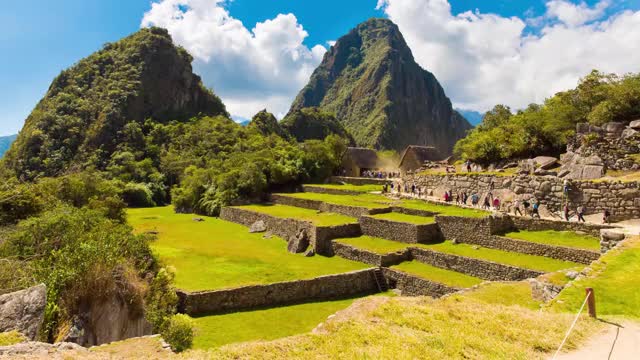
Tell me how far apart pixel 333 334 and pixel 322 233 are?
1704 cm

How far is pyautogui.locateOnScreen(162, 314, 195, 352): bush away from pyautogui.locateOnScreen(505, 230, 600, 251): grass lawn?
48.3 ft

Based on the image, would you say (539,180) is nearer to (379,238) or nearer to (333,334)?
(379,238)

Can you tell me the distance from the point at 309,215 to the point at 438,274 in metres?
12.9

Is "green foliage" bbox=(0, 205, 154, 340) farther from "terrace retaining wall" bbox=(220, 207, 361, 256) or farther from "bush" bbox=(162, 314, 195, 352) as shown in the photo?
"terrace retaining wall" bbox=(220, 207, 361, 256)

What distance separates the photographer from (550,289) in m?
10.6

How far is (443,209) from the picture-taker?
24781 millimetres

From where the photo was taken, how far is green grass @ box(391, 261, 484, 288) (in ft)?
56.1

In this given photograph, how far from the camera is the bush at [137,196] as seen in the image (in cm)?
5412

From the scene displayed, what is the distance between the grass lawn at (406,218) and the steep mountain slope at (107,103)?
197ft

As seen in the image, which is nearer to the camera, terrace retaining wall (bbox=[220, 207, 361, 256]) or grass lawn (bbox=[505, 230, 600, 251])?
grass lawn (bbox=[505, 230, 600, 251])

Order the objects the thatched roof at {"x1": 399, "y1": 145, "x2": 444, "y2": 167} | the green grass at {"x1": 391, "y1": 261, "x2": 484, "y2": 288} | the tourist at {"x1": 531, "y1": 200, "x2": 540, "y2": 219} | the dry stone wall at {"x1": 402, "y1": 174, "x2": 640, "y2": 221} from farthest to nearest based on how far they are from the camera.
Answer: the thatched roof at {"x1": 399, "y1": 145, "x2": 444, "y2": 167} → the tourist at {"x1": 531, "y1": 200, "x2": 540, "y2": 219} → the dry stone wall at {"x1": 402, "y1": 174, "x2": 640, "y2": 221} → the green grass at {"x1": 391, "y1": 261, "x2": 484, "y2": 288}

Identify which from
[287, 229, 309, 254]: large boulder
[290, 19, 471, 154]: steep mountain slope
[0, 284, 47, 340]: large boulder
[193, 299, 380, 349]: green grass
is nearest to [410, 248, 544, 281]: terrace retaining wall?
[193, 299, 380, 349]: green grass

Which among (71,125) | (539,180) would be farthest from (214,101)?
(539,180)

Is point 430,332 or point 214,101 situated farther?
point 214,101
